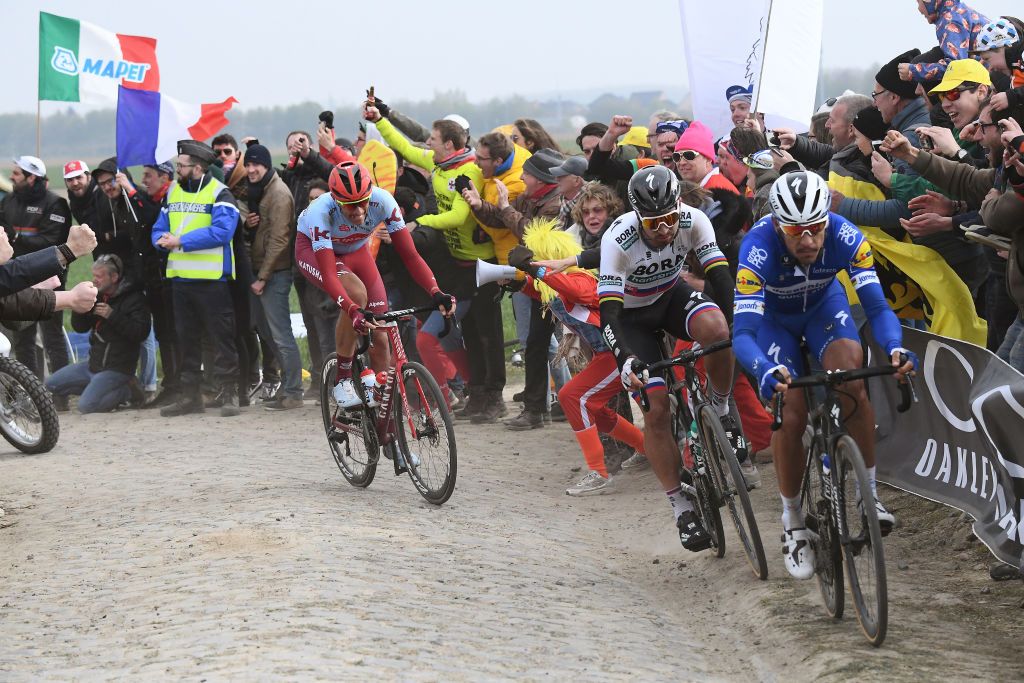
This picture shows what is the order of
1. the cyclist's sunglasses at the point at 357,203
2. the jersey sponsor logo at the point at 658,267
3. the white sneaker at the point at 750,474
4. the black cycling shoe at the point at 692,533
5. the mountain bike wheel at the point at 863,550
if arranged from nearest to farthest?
the mountain bike wheel at the point at 863,550 < the black cycling shoe at the point at 692,533 < the jersey sponsor logo at the point at 658,267 < the white sneaker at the point at 750,474 < the cyclist's sunglasses at the point at 357,203

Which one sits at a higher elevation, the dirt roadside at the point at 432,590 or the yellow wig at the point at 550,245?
the yellow wig at the point at 550,245

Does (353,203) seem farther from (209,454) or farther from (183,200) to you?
(183,200)

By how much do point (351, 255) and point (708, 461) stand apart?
3624 mm

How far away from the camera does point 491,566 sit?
789cm

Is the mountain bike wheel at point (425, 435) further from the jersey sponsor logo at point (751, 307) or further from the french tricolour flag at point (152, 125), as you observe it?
the french tricolour flag at point (152, 125)

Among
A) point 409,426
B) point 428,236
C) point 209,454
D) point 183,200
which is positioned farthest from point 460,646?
point 183,200

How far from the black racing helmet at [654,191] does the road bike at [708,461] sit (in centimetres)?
87

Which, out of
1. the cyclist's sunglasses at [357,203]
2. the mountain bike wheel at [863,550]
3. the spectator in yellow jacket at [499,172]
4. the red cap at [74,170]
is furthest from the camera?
the red cap at [74,170]

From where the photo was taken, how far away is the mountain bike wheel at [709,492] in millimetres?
7629

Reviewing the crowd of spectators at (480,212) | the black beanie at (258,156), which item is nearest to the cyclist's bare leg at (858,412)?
the crowd of spectators at (480,212)

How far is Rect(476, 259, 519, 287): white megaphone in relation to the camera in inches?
384

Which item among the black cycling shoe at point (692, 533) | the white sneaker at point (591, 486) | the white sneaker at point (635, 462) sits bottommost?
the white sneaker at point (591, 486)

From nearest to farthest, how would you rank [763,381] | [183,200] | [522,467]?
1. [763,381]
2. [522,467]
3. [183,200]

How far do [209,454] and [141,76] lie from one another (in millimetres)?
6392
